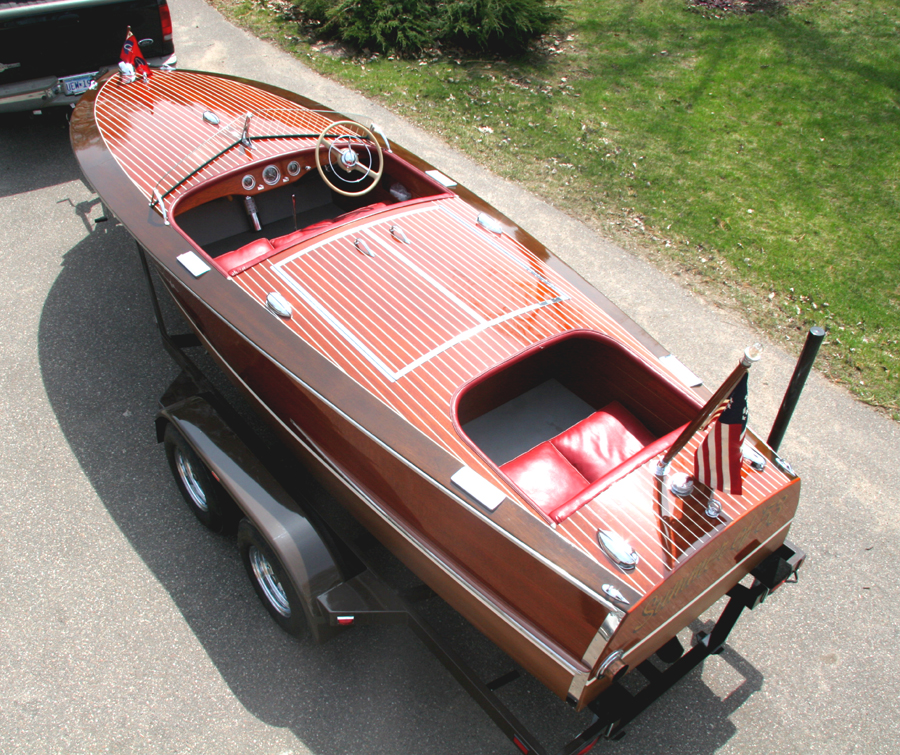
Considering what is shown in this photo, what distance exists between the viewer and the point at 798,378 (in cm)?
275

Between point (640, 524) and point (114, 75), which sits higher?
point (114, 75)

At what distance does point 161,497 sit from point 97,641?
86 centimetres

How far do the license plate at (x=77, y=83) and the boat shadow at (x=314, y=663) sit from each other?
331 centimetres

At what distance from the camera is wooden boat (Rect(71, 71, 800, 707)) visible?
2.56 meters

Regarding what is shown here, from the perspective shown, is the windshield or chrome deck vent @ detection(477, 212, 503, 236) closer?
chrome deck vent @ detection(477, 212, 503, 236)

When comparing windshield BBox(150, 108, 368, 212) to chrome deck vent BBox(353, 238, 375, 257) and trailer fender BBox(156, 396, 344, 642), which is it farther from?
trailer fender BBox(156, 396, 344, 642)

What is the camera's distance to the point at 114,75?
5.12m

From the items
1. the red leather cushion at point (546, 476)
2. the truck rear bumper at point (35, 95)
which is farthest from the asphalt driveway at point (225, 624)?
the truck rear bumper at point (35, 95)

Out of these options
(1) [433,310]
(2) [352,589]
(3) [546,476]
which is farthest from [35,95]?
(3) [546,476]

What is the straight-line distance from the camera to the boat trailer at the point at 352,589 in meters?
2.71

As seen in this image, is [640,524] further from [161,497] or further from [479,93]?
[479,93]

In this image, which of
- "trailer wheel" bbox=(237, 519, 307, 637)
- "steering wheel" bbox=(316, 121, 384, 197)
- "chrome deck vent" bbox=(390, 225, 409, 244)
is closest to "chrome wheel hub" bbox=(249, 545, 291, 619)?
"trailer wheel" bbox=(237, 519, 307, 637)

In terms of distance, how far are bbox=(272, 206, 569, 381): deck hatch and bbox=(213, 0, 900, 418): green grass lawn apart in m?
2.85

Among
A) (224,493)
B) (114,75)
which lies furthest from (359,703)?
(114,75)
